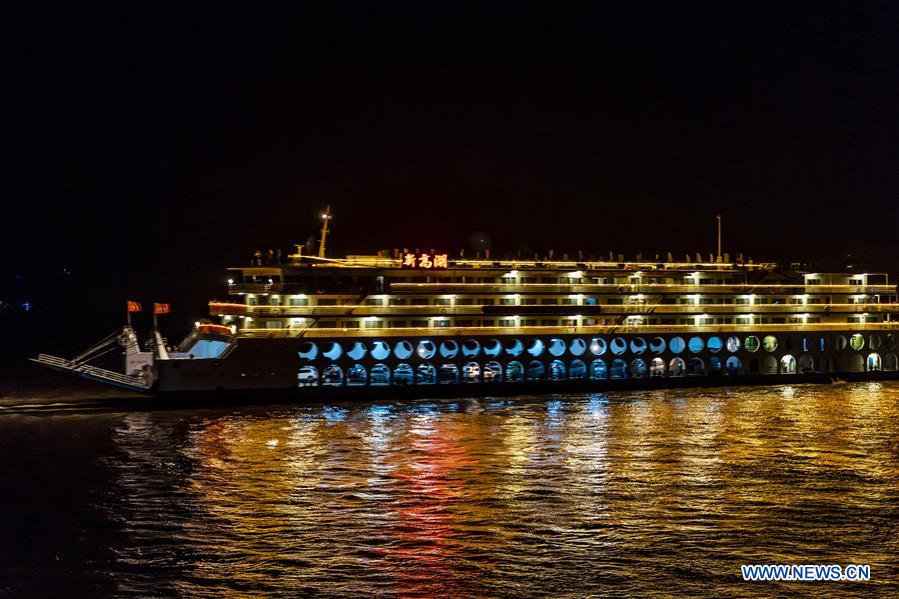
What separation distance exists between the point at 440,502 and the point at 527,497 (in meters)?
2.60

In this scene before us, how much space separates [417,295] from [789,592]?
3226 cm

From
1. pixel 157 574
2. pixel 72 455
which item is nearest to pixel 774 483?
pixel 157 574

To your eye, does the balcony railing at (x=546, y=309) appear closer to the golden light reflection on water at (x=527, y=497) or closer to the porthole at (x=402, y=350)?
the porthole at (x=402, y=350)

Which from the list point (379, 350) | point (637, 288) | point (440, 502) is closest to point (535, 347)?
point (637, 288)

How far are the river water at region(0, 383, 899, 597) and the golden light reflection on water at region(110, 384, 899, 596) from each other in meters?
0.08

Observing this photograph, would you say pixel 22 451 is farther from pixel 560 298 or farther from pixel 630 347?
pixel 630 347

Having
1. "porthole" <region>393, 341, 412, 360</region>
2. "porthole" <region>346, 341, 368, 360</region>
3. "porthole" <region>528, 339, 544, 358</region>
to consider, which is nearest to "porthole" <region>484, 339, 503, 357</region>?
"porthole" <region>528, 339, 544, 358</region>

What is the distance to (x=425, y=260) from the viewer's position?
50.1 meters

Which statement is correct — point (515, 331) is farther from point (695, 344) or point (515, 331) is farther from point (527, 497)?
point (527, 497)

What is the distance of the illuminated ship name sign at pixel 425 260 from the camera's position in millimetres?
50000

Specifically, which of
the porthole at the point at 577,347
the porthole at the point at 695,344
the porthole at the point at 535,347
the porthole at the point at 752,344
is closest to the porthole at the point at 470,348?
the porthole at the point at 535,347

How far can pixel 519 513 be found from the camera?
2522 centimetres

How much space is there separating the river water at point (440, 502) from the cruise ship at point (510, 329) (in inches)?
177

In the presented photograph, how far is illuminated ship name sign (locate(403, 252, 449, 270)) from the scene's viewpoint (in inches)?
1969
